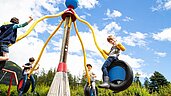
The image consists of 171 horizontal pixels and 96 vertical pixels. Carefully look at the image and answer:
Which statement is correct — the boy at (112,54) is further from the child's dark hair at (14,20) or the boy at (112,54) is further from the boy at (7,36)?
the child's dark hair at (14,20)

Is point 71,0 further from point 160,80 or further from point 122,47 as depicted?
point 160,80

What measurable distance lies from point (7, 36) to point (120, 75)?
104 inches

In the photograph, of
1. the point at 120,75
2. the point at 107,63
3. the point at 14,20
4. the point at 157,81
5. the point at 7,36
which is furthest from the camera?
the point at 157,81

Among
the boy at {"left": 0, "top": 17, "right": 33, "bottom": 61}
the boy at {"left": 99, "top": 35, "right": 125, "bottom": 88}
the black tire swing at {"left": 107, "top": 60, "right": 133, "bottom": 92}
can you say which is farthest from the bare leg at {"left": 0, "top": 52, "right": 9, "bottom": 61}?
the black tire swing at {"left": 107, "top": 60, "right": 133, "bottom": 92}

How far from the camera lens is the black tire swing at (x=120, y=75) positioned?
18.8ft

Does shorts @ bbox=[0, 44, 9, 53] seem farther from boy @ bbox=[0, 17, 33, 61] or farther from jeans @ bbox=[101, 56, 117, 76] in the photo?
jeans @ bbox=[101, 56, 117, 76]

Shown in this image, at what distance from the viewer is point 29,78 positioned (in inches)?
294

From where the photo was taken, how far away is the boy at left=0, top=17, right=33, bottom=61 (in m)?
5.98

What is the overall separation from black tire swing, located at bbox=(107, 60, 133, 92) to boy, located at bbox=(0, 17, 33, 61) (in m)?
2.14

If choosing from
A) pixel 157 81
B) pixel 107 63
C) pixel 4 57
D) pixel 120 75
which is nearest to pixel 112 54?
pixel 107 63

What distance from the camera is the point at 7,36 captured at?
20.0ft

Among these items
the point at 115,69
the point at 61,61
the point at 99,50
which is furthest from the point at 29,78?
the point at 115,69

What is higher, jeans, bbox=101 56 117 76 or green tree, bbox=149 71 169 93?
green tree, bbox=149 71 169 93

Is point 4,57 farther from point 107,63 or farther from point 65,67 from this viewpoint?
point 107,63
